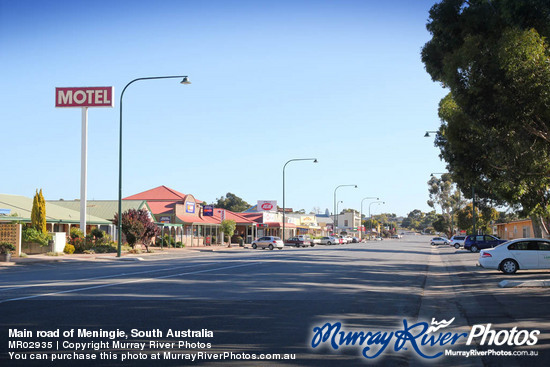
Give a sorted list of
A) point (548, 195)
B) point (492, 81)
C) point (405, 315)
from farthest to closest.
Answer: point (548, 195)
point (492, 81)
point (405, 315)

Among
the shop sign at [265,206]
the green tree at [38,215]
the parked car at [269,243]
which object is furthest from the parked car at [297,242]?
the green tree at [38,215]

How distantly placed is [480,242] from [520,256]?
2871 centimetres

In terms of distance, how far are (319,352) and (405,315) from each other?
4.18m

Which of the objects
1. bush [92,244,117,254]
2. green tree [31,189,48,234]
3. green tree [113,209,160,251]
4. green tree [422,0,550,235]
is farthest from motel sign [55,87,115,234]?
green tree [422,0,550,235]

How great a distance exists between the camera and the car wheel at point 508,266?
22.0m

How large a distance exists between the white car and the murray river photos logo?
Result: 1294 centimetres

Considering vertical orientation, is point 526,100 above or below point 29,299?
above

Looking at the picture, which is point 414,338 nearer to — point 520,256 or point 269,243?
point 520,256

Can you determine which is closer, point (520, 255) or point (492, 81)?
point (492, 81)

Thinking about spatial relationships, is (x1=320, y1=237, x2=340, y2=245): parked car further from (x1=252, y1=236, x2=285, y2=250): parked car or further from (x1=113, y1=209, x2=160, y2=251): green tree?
(x1=113, y1=209, x2=160, y2=251): green tree

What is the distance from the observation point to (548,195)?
89.0 feet

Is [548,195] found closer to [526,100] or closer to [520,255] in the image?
[520,255]

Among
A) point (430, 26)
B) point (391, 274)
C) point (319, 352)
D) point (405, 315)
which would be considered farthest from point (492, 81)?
point (319, 352)

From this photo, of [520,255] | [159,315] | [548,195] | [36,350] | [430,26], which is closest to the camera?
[36,350]
